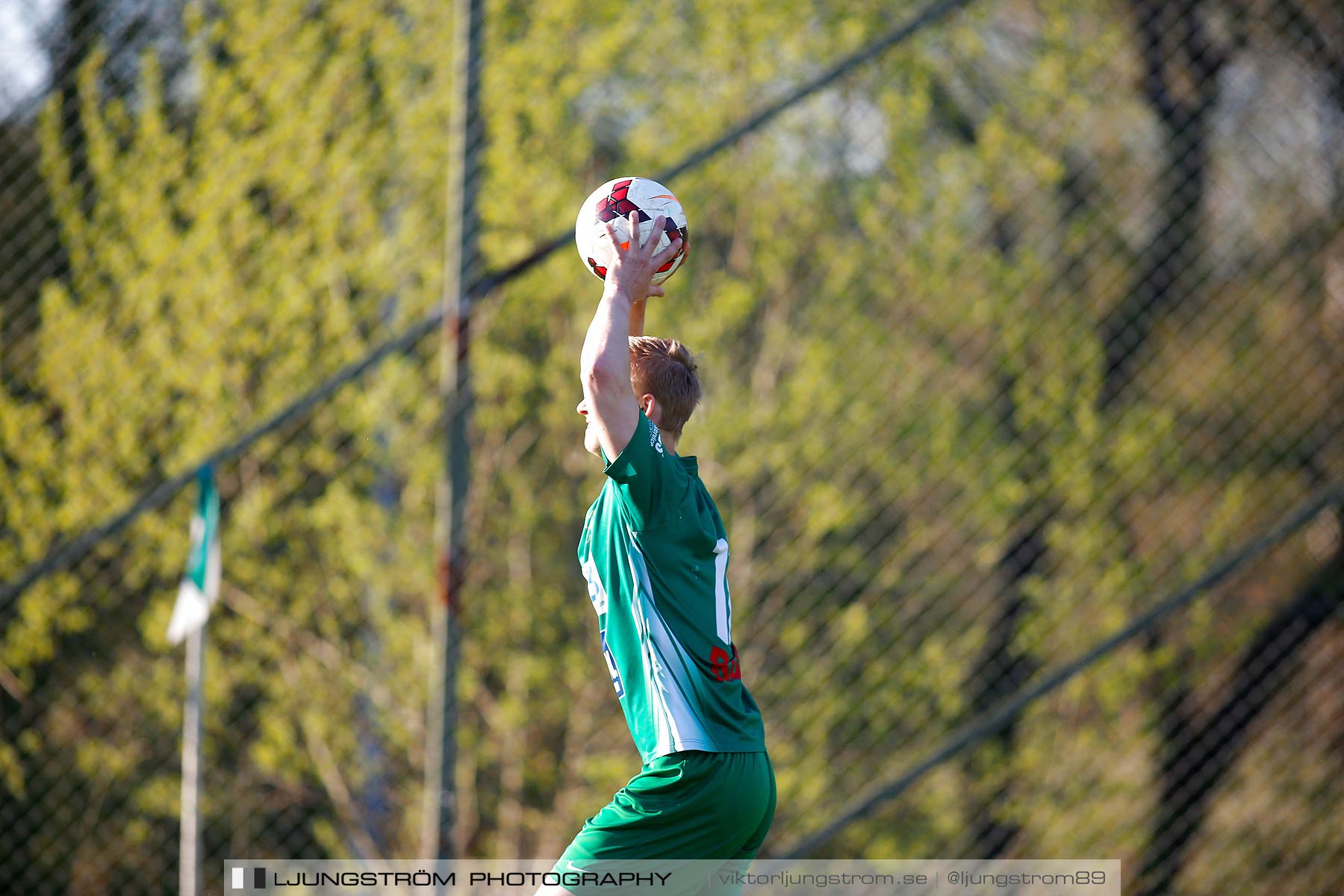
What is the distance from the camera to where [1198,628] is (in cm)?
470

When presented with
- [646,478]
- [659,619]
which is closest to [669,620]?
[659,619]

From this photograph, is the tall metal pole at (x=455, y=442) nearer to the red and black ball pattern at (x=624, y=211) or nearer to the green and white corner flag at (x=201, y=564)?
the green and white corner flag at (x=201, y=564)

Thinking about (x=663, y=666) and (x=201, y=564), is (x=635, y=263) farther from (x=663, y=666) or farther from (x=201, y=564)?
(x=201, y=564)

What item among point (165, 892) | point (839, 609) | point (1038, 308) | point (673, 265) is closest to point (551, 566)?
point (839, 609)

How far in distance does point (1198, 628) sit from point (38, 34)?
492cm

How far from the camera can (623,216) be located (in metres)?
2.00

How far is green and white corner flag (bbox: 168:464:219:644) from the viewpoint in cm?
306

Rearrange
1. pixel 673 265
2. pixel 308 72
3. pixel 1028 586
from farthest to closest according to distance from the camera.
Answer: pixel 1028 586 → pixel 308 72 → pixel 673 265

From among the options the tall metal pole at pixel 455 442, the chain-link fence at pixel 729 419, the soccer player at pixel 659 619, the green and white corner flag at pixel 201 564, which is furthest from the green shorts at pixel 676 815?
the chain-link fence at pixel 729 419

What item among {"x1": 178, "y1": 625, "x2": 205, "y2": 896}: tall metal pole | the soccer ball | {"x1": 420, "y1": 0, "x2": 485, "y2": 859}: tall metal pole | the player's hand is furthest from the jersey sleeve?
{"x1": 178, "y1": 625, "x2": 205, "y2": 896}: tall metal pole

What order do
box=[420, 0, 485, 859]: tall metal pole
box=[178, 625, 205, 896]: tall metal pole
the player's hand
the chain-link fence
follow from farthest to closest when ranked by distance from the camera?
the chain-link fence < box=[178, 625, 205, 896]: tall metal pole < box=[420, 0, 485, 859]: tall metal pole < the player's hand

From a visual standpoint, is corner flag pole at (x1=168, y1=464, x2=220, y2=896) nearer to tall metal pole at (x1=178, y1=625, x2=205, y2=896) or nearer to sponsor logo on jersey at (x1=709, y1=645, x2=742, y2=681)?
tall metal pole at (x1=178, y1=625, x2=205, y2=896)

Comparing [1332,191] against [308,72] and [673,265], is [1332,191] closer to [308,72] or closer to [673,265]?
[673,265]

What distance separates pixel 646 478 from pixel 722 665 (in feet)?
1.10
